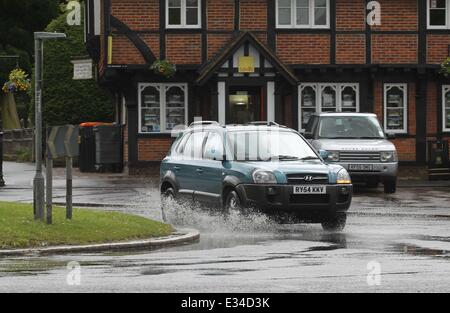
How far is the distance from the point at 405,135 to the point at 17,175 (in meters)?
11.9

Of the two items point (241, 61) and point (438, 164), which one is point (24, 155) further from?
point (438, 164)

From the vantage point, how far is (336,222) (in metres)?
19.7

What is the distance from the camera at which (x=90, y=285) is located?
12.1 metres

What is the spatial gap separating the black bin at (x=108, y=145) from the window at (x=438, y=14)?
10148mm

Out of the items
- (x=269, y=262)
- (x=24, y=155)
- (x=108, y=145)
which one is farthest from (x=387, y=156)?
(x=24, y=155)

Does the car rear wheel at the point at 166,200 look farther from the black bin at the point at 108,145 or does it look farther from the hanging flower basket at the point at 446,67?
the black bin at the point at 108,145

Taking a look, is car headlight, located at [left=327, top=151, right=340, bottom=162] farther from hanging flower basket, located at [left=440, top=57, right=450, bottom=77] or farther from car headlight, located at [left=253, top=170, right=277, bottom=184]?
car headlight, located at [left=253, top=170, right=277, bottom=184]

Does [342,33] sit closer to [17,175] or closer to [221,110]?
[221,110]

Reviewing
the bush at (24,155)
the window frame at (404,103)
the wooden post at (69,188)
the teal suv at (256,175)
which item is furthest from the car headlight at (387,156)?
the bush at (24,155)

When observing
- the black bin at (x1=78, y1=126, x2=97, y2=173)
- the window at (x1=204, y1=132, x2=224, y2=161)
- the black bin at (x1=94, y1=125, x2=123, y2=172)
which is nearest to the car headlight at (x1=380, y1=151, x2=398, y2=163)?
the window at (x1=204, y1=132, x2=224, y2=161)

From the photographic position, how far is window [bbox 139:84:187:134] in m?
38.4

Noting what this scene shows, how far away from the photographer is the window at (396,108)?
128 ft

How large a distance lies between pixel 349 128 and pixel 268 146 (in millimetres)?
10685

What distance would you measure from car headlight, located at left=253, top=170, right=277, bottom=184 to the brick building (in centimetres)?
1805
